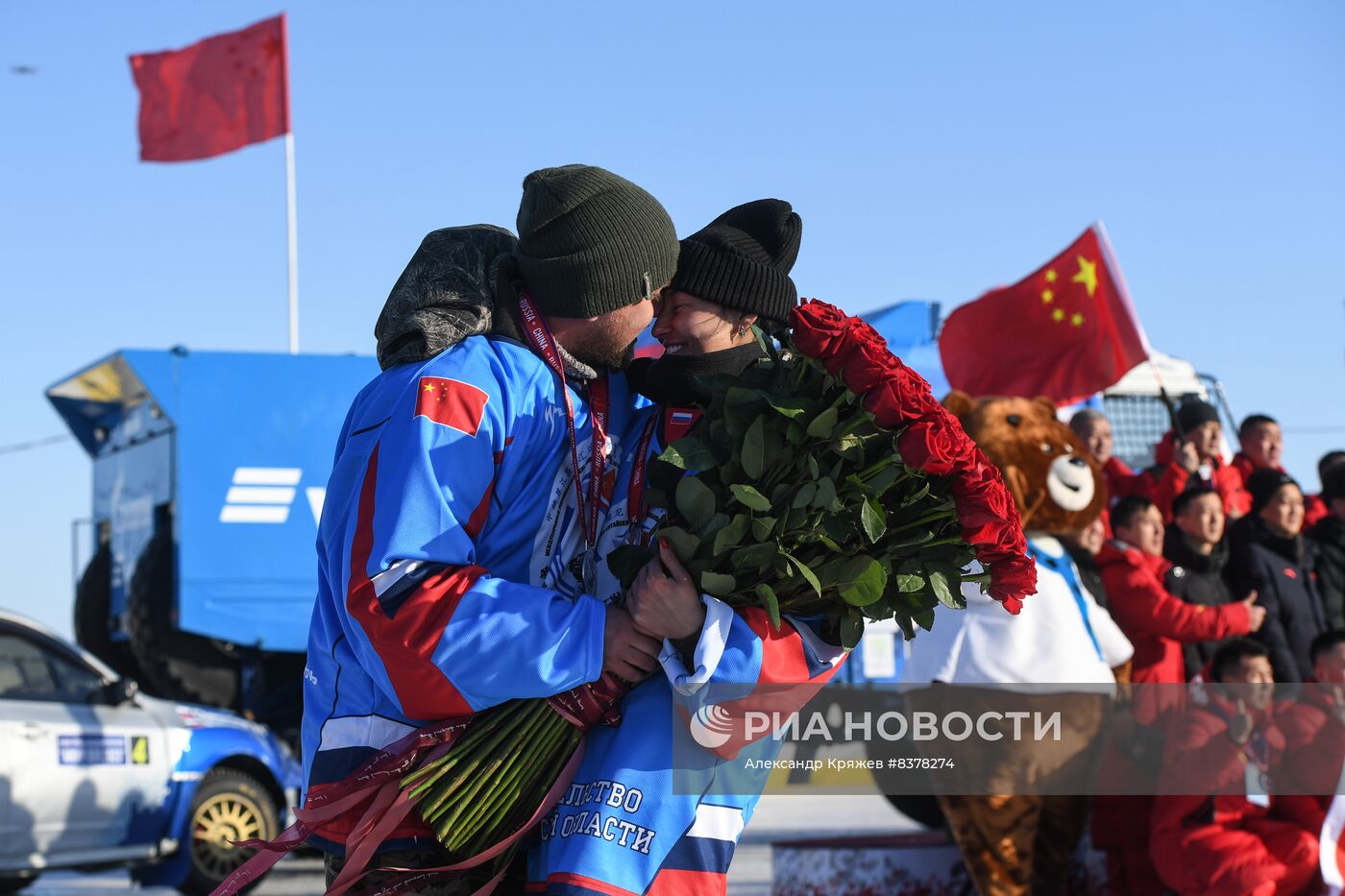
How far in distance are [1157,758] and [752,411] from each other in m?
4.50

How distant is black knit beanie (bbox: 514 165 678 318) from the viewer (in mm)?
2850

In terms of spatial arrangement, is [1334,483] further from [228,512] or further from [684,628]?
[228,512]

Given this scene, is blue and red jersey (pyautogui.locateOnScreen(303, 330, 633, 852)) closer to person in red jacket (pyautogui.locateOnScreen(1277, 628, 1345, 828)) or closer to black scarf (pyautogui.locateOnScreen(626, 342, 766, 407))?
black scarf (pyautogui.locateOnScreen(626, 342, 766, 407))

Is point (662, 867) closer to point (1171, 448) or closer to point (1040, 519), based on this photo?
point (1040, 519)

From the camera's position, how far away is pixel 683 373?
3.03 m

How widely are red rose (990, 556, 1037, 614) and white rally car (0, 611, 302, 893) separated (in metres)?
6.67

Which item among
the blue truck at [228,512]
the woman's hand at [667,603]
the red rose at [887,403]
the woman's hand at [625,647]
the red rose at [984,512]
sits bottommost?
the blue truck at [228,512]

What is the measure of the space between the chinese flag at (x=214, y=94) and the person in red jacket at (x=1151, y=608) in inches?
482

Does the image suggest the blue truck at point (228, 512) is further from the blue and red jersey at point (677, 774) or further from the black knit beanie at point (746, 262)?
the blue and red jersey at point (677, 774)

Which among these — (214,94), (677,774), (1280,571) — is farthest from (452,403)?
(214,94)

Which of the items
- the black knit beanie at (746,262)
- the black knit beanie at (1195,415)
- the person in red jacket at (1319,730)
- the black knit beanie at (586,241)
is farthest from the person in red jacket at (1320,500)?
the black knit beanie at (586,241)

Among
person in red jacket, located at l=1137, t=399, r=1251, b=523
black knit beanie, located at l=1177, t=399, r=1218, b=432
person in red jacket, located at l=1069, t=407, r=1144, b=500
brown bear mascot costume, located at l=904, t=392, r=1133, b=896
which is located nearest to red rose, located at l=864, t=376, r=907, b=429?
brown bear mascot costume, located at l=904, t=392, r=1133, b=896

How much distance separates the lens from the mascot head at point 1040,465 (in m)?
6.55

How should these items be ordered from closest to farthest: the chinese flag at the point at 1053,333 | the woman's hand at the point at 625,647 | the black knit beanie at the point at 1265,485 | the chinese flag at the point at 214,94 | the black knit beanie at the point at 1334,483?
the woman's hand at the point at 625,647 → the black knit beanie at the point at 1265,485 → the black knit beanie at the point at 1334,483 → the chinese flag at the point at 1053,333 → the chinese flag at the point at 214,94
